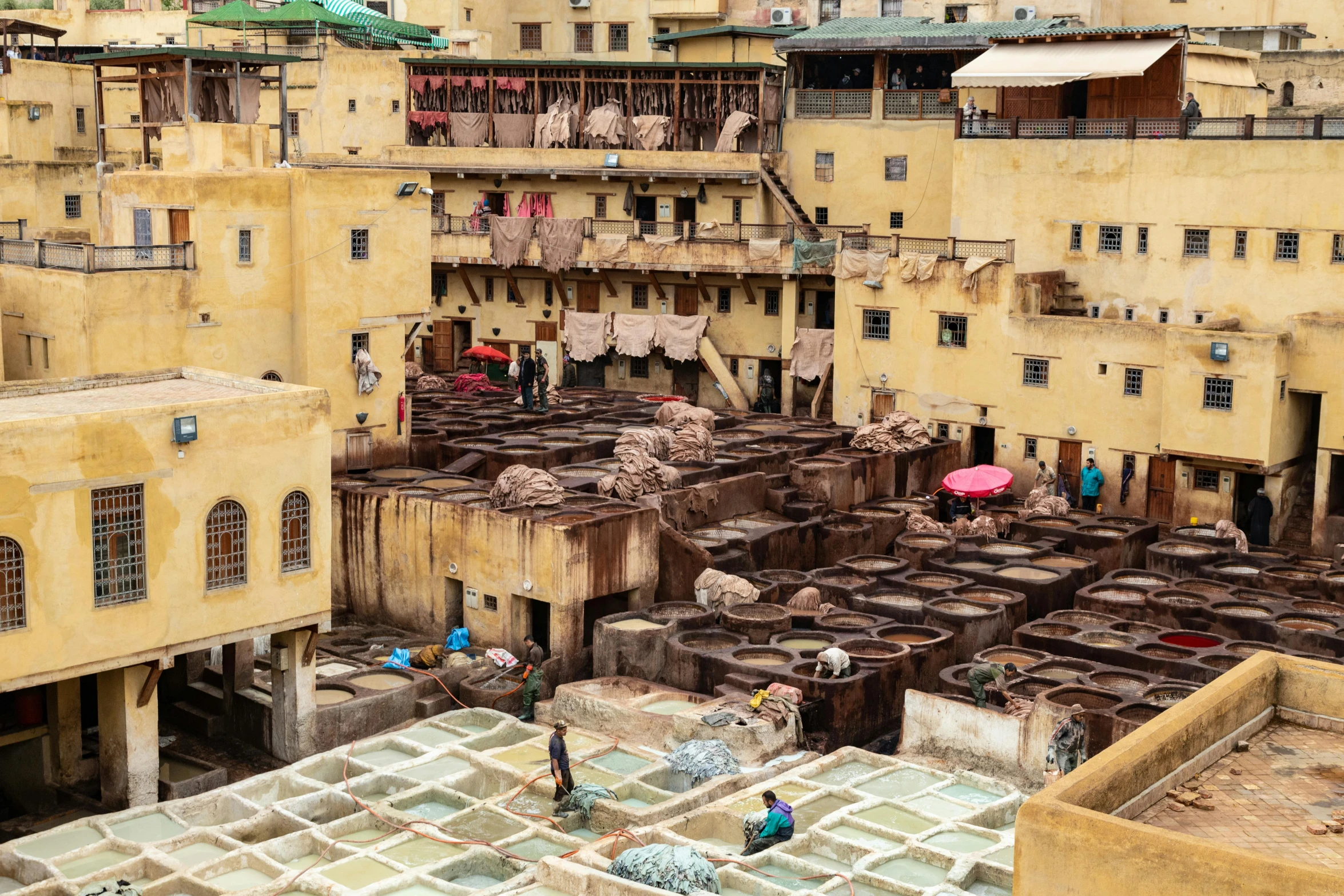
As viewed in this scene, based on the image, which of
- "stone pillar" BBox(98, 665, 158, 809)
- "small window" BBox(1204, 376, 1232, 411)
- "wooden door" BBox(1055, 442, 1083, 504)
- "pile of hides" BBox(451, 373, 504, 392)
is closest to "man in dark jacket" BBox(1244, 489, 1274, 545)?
"small window" BBox(1204, 376, 1232, 411)

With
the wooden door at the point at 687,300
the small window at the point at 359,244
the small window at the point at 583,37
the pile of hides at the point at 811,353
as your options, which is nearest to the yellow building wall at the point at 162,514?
the small window at the point at 359,244

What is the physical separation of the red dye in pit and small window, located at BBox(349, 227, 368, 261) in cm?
1858

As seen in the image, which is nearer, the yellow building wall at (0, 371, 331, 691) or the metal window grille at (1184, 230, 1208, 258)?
the yellow building wall at (0, 371, 331, 691)

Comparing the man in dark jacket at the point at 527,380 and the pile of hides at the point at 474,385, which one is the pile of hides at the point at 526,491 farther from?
the pile of hides at the point at 474,385

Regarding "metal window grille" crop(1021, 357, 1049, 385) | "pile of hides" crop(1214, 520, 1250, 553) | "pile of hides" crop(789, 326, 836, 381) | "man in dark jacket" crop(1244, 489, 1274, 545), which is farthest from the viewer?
"pile of hides" crop(789, 326, 836, 381)

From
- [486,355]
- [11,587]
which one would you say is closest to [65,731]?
[11,587]

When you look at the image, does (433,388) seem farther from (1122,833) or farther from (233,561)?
(1122,833)

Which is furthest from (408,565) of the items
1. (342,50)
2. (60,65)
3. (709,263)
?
(60,65)

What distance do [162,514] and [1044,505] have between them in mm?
21956

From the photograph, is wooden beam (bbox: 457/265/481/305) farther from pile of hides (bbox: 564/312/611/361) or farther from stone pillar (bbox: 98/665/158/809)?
stone pillar (bbox: 98/665/158/809)

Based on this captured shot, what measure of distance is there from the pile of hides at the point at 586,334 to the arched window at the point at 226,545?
88.7ft

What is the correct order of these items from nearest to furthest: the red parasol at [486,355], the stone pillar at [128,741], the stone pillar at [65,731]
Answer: the stone pillar at [128,741], the stone pillar at [65,731], the red parasol at [486,355]

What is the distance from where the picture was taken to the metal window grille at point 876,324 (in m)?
44.3

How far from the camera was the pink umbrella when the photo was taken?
3888cm
